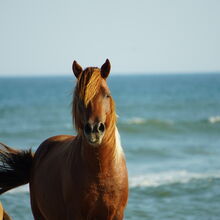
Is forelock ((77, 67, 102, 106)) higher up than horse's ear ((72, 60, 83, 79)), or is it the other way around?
horse's ear ((72, 60, 83, 79))

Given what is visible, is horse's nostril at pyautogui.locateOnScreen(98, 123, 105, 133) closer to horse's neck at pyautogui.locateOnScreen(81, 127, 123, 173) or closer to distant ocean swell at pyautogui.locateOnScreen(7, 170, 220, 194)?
horse's neck at pyautogui.locateOnScreen(81, 127, 123, 173)

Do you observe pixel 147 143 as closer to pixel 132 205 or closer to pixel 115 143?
pixel 132 205

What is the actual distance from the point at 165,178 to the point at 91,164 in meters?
9.04

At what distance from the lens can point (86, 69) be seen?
3.89 metres

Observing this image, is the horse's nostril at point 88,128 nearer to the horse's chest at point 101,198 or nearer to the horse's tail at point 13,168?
the horse's chest at point 101,198

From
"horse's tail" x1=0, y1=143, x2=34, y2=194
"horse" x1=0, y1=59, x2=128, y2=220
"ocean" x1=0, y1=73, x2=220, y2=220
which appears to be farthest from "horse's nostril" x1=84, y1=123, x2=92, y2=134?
"horse's tail" x1=0, y1=143, x2=34, y2=194

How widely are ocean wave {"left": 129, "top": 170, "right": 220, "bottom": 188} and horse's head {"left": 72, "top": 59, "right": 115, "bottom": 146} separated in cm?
805

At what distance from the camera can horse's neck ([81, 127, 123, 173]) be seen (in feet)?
12.7

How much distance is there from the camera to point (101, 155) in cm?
388

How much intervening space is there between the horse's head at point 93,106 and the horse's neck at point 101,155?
116 mm

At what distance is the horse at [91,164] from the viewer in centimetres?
368

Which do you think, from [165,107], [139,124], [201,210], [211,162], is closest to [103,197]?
[201,210]

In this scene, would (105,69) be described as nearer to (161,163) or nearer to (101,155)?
(101,155)

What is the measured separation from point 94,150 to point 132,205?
21.3 ft
